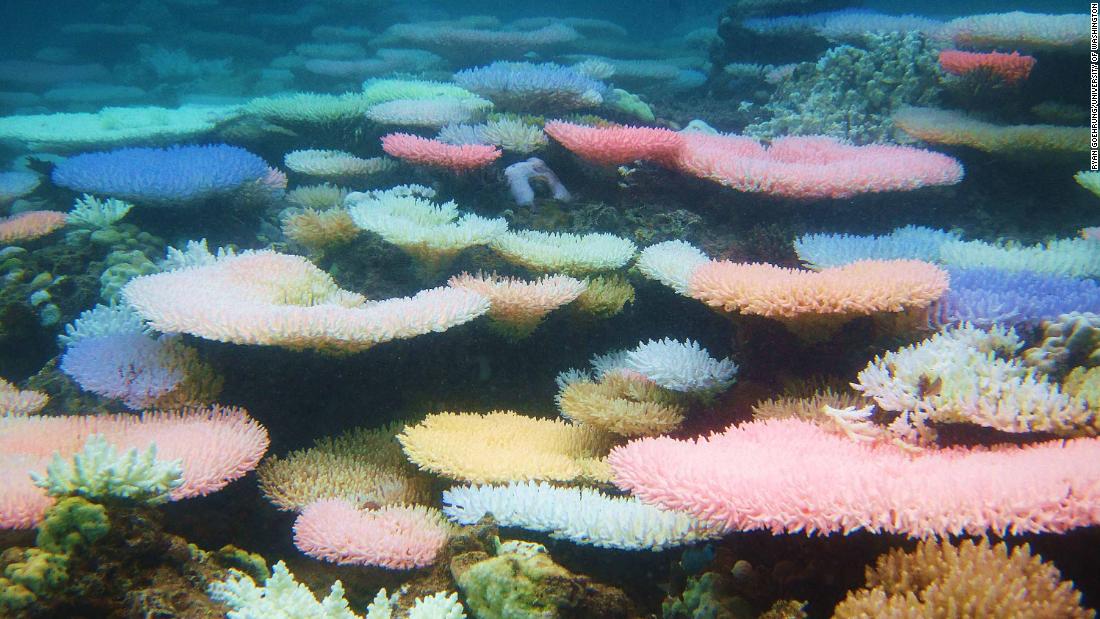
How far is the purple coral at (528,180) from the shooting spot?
419 centimetres

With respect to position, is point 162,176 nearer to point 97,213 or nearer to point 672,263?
point 97,213

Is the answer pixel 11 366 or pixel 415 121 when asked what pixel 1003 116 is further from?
pixel 11 366

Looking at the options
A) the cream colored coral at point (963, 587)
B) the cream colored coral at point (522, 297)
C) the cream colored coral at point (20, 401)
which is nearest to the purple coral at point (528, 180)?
the cream colored coral at point (522, 297)

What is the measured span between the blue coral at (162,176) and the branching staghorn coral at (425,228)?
1.46 meters

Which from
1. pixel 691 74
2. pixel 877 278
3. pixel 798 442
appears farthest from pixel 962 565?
pixel 691 74

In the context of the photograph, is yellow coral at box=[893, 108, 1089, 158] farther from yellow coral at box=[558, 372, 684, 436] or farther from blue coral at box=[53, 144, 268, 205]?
blue coral at box=[53, 144, 268, 205]

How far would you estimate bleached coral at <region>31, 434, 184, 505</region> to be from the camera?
196cm

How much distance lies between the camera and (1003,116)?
501 centimetres

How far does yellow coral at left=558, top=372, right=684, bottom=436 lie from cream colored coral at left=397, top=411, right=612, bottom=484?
13 cm

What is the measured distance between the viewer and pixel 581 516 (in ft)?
7.04

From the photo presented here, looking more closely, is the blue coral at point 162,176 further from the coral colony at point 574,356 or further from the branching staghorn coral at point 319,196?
the branching staghorn coral at point 319,196

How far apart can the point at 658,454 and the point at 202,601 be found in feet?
5.27

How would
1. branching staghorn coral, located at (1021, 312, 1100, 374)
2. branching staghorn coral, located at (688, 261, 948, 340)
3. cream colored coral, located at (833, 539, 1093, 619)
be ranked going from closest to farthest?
cream colored coral, located at (833, 539, 1093, 619) → branching staghorn coral, located at (1021, 312, 1100, 374) → branching staghorn coral, located at (688, 261, 948, 340)

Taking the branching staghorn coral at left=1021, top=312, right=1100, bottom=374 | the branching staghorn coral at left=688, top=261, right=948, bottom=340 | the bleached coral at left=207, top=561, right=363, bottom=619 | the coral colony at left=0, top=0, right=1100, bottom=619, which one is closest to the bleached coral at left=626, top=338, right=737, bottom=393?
the coral colony at left=0, top=0, right=1100, bottom=619
